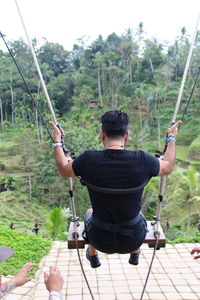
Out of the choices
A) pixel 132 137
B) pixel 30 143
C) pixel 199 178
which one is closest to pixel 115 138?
pixel 199 178

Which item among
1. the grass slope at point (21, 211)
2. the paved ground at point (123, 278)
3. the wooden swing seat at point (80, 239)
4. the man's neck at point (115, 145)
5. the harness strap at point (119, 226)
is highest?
the man's neck at point (115, 145)

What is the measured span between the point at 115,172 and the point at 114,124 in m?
0.19

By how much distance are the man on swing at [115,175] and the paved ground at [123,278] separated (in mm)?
1739

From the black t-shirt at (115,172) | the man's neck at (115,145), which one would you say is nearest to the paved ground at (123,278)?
the black t-shirt at (115,172)

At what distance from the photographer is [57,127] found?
169 cm

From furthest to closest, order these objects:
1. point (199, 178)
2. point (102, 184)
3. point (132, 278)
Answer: point (199, 178) → point (132, 278) → point (102, 184)

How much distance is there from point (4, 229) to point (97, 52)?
25.0m

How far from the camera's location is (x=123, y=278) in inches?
129

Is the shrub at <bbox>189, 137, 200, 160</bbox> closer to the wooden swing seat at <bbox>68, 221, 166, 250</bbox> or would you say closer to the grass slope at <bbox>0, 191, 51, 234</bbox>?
the grass slope at <bbox>0, 191, 51, 234</bbox>

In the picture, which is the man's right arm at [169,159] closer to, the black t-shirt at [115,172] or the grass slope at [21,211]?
the black t-shirt at [115,172]

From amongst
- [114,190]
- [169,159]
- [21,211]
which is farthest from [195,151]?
[114,190]

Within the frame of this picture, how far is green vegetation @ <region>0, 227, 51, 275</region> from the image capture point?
3553 mm

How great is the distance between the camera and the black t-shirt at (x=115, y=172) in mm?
1314

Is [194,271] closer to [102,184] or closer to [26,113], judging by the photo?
[102,184]
